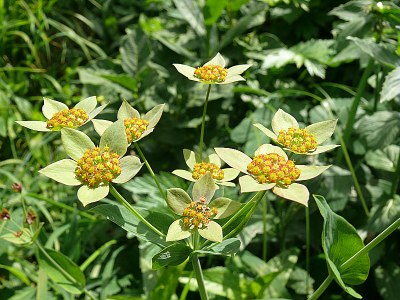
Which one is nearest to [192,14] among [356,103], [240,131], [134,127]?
[240,131]

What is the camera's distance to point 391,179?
1706mm

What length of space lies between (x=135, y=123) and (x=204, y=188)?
0.18m

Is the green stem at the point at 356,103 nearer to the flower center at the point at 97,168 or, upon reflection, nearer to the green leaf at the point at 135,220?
the green leaf at the point at 135,220

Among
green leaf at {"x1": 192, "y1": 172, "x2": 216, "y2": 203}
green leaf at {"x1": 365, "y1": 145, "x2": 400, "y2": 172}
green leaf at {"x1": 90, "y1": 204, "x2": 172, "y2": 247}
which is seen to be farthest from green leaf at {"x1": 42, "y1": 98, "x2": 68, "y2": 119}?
green leaf at {"x1": 365, "y1": 145, "x2": 400, "y2": 172}

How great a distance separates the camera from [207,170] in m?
0.97

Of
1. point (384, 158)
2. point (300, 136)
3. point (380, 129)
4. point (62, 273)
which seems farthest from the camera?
point (384, 158)

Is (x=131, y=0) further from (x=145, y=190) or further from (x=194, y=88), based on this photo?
(x=145, y=190)

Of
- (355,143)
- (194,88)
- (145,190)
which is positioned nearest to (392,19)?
(355,143)

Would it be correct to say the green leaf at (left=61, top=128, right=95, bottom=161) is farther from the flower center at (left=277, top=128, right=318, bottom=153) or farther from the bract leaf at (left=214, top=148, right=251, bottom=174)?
the flower center at (left=277, top=128, right=318, bottom=153)

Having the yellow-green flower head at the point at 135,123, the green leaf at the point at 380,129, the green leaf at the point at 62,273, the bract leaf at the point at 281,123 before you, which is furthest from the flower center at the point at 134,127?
the green leaf at the point at 380,129

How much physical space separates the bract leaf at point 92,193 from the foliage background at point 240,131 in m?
0.53

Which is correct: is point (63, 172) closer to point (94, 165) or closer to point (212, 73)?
point (94, 165)

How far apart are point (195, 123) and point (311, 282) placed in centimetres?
66

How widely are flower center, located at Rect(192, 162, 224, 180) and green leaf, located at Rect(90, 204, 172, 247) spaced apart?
0.11 metres
